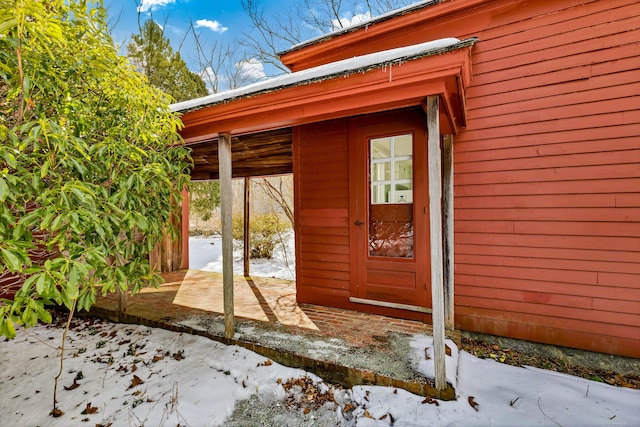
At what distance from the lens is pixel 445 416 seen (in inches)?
80.8

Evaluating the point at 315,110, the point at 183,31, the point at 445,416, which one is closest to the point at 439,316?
the point at 445,416

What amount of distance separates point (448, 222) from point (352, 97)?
76.8 inches

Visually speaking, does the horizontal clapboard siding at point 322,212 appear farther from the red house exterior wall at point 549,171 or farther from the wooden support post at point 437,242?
the wooden support post at point 437,242

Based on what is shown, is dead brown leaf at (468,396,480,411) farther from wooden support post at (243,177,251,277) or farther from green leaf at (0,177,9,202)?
wooden support post at (243,177,251,277)

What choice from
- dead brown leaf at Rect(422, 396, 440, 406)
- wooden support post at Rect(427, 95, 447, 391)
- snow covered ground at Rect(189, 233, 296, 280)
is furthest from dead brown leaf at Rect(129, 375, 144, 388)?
snow covered ground at Rect(189, 233, 296, 280)

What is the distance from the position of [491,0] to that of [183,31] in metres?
12.4

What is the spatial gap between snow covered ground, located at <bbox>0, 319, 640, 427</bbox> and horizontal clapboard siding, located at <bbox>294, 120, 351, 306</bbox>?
57.3 inches

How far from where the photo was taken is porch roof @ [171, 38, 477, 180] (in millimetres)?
2018

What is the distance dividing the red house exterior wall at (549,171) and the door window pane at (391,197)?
1.82ft

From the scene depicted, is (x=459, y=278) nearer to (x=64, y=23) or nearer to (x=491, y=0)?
(x=491, y=0)

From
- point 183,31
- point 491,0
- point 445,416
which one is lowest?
point 445,416

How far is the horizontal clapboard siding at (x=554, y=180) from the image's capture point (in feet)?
9.05

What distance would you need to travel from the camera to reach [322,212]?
4.10m

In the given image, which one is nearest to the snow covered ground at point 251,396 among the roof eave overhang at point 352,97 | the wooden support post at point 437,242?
the wooden support post at point 437,242
